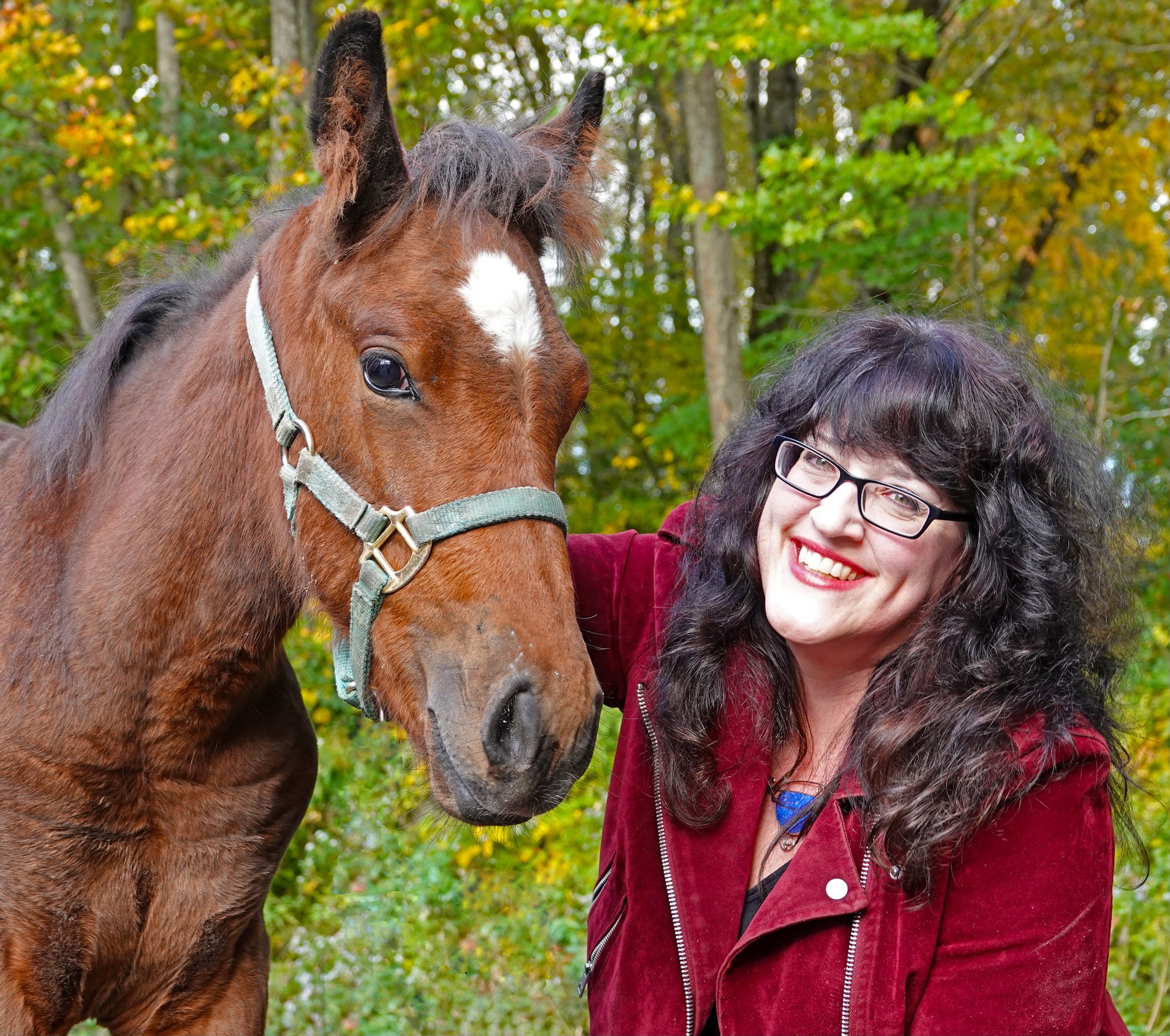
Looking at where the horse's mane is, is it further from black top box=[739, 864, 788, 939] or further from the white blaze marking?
black top box=[739, 864, 788, 939]

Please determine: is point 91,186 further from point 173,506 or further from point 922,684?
point 922,684

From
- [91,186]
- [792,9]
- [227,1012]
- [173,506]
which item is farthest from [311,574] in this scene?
[91,186]

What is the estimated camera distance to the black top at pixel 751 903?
214 cm

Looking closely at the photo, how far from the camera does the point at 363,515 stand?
6.25 ft

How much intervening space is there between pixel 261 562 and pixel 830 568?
116cm

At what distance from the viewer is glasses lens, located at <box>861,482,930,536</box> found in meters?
2.04

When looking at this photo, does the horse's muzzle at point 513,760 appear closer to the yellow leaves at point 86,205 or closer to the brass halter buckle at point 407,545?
the brass halter buckle at point 407,545

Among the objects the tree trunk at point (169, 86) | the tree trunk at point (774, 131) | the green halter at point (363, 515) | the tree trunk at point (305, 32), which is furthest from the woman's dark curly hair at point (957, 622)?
the tree trunk at point (774, 131)

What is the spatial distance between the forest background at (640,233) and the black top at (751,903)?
66 cm

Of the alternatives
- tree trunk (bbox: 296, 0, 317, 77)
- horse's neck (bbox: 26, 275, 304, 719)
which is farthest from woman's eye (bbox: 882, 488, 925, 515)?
tree trunk (bbox: 296, 0, 317, 77)

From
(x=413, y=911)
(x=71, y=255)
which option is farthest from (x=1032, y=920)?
(x=71, y=255)

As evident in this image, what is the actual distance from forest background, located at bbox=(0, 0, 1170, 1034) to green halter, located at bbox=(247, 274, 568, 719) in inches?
14.4

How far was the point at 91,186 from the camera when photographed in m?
7.25

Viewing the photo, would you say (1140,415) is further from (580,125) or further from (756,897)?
(756,897)
